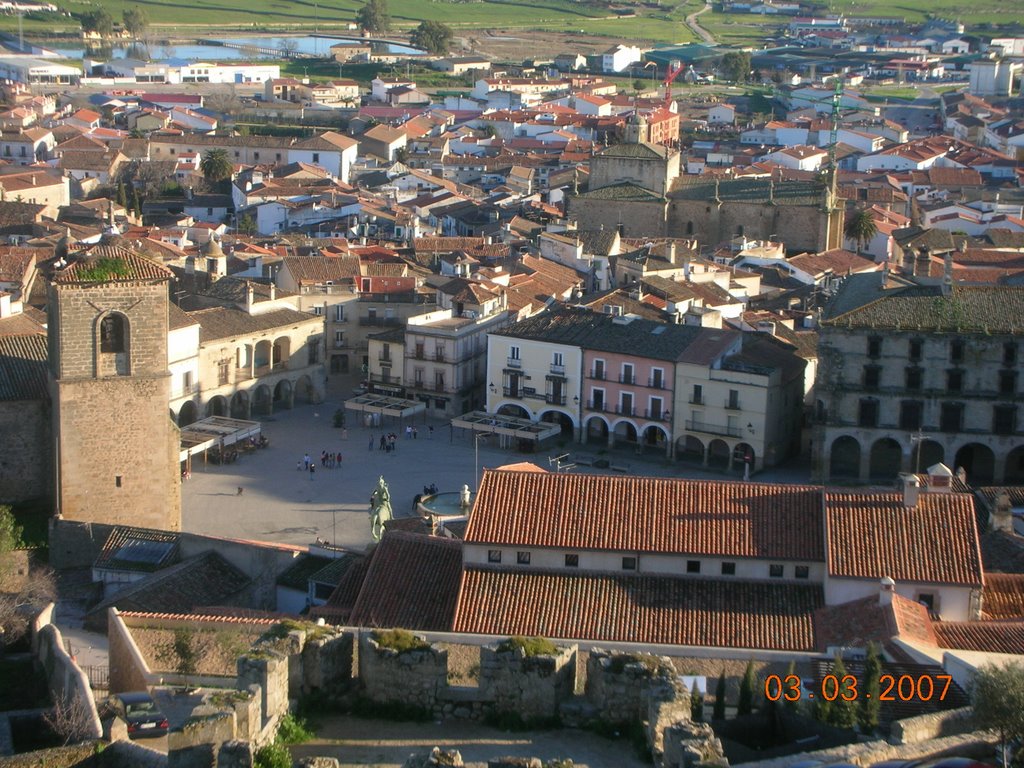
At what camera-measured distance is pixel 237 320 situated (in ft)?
135

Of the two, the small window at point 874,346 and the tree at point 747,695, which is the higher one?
the tree at point 747,695

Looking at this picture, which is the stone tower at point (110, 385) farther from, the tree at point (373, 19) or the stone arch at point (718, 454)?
the tree at point (373, 19)

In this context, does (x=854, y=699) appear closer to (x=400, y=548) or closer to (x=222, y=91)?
(x=400, y=548)

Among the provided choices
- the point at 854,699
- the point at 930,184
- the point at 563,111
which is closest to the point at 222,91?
the point at 563,111

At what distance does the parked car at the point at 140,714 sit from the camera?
17.0 meters

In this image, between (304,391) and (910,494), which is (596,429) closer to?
(304,391)

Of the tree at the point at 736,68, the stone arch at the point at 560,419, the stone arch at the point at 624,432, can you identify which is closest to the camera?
the stone arch at the point at 624,432

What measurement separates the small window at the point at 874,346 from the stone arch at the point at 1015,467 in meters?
3.40

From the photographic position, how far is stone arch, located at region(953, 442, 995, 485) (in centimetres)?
3569

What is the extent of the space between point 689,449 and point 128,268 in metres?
15.0

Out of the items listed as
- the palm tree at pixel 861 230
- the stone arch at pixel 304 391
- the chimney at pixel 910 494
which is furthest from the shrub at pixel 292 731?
the palm tree at pixel 861 230

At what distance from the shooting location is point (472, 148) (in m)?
90.4

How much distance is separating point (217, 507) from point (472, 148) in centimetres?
5899
